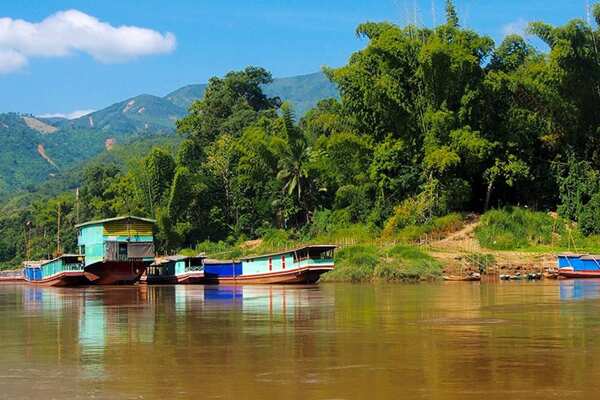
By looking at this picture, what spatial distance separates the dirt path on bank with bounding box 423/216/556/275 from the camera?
39.7 metres

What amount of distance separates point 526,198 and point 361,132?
11359mm

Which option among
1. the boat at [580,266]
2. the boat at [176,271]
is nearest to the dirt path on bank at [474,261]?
the boat at [580,266]

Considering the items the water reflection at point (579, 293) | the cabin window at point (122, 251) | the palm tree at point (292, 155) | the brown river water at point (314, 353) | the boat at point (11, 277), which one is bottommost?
the boat at point (11, 277)

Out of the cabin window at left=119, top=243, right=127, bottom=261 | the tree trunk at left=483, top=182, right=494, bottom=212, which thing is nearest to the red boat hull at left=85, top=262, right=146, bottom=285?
the cabin window at left=119, top=243, right=127, bottom=261

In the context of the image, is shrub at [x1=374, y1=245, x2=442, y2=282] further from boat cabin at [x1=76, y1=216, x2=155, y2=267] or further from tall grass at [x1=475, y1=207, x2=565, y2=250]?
boat cabin at [x1=76, y1=216, x2=155, y2=267]

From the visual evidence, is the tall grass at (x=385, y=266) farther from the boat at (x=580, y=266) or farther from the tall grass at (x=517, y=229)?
the boat at (x=580, y=266)

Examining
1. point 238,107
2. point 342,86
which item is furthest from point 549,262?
point 238,107

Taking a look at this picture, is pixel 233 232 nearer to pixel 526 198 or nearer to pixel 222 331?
pixel 526 198

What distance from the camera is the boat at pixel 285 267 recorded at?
40.3 m

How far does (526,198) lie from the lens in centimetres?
4900

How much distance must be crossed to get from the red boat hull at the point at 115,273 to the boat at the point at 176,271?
221cm

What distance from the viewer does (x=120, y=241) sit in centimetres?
4712

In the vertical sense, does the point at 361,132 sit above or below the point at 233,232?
above

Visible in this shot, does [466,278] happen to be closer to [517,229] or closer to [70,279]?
[517,229]
